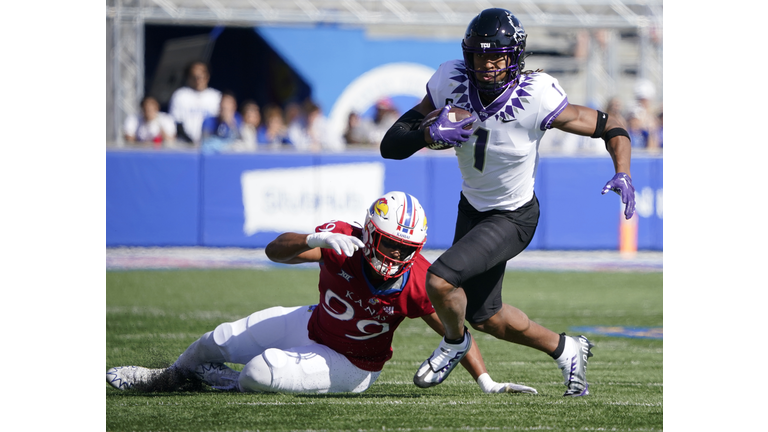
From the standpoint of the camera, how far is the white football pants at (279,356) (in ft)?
12.9

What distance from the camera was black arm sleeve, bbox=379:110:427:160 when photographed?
3959 millimetres

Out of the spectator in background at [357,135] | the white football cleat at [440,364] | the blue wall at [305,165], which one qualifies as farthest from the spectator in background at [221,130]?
the white football cleat at [440,364]

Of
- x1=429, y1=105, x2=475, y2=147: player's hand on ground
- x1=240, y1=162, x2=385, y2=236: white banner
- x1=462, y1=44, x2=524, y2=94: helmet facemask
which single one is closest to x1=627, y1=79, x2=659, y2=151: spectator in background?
x1=240, y1=162, x2=385, y2=236: white banner

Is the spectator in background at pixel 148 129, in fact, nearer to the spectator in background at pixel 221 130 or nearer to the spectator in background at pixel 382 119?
the spectator in background at pixel 221 130

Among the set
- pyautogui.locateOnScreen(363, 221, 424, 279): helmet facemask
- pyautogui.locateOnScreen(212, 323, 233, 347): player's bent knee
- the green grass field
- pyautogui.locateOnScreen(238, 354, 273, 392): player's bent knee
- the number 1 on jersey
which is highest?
the number 1 on jersey

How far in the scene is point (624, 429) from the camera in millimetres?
3410

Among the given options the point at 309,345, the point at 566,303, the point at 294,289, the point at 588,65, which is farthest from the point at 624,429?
the point at 588,65

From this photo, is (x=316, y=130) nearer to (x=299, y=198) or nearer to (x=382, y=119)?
(x=382, y=119)

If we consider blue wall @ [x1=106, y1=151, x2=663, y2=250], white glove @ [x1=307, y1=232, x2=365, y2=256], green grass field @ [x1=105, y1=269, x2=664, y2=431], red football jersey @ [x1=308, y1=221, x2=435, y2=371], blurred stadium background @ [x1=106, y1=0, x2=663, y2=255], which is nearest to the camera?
green grass field @ [x1=105, y1=269, x2=664, y2=431]

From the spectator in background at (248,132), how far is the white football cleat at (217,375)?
7.84 m

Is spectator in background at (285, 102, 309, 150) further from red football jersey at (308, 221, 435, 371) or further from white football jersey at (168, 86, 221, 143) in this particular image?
red football jersey at (308, 221, 435, 371)

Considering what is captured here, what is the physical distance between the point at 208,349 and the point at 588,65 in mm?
11740

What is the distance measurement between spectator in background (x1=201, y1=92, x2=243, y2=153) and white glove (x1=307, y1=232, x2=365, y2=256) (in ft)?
26.7

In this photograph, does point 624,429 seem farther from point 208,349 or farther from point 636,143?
point 636,143
